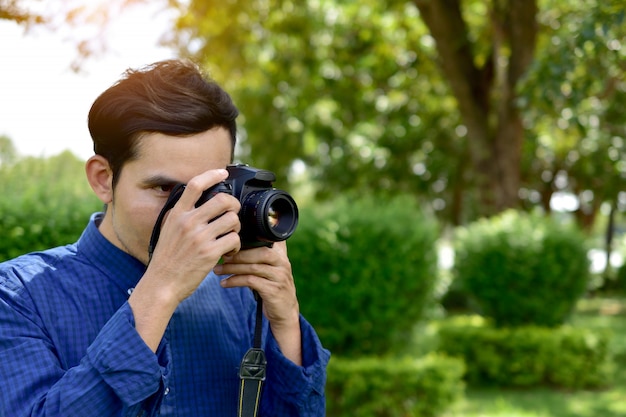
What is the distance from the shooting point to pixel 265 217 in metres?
1.72

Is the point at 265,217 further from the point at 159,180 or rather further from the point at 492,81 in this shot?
the point at 492,81

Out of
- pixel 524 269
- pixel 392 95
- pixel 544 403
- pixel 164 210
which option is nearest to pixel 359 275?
pixel 544 403

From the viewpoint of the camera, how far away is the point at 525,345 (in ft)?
27.8

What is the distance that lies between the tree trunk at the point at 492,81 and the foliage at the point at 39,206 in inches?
282

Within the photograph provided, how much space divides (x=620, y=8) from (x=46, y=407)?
450 centimetres

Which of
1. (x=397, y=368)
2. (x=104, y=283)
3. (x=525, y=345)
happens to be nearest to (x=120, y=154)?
(x=104, y=283)

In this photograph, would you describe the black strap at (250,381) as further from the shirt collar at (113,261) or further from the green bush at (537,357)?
the green bush at (537,357)

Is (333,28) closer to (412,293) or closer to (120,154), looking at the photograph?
(412,293)

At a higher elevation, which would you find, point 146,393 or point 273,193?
point 273,193

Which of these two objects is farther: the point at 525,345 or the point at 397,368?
the point at 525,345

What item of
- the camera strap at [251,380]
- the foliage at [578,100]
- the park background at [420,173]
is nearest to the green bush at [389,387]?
the park background at [420,173]

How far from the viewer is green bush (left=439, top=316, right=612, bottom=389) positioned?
8453 mm

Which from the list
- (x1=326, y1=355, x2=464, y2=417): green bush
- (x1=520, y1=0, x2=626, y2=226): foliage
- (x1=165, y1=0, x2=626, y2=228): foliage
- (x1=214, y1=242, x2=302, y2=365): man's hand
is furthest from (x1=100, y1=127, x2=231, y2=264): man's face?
(x1=165, y1=0, x2=626, y2=228): foliage

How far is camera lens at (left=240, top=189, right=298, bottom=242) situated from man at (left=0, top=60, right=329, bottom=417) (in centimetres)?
6
